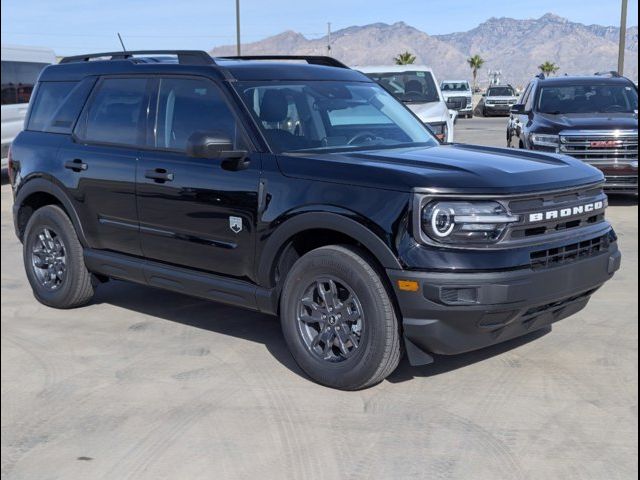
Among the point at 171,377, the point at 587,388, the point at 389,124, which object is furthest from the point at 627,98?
the point at 171,377

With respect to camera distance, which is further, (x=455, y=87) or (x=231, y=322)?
(x=455, y=87)

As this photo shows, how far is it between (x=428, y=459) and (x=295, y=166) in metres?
1.83

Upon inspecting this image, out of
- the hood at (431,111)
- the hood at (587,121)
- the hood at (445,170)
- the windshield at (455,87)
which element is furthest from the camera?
the windshield at (455,87)

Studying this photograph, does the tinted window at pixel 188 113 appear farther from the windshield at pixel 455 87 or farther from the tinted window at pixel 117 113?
the windshield at pixel 455 87

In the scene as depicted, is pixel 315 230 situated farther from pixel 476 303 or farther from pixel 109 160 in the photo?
pixel 109 160

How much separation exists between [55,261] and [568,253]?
3900 millimetres

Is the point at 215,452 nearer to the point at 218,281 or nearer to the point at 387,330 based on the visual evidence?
the point at 387,330

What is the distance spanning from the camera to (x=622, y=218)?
10414 mm

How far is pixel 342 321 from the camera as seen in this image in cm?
466

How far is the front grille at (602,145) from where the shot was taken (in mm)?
11016

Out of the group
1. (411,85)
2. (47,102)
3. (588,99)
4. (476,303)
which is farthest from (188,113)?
(411,85)

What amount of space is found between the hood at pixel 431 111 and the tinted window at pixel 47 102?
274 inches

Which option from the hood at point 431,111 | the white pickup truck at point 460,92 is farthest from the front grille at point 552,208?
the white pickup truck at point 460,92

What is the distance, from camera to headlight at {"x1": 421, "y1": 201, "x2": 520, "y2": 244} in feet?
13.9
